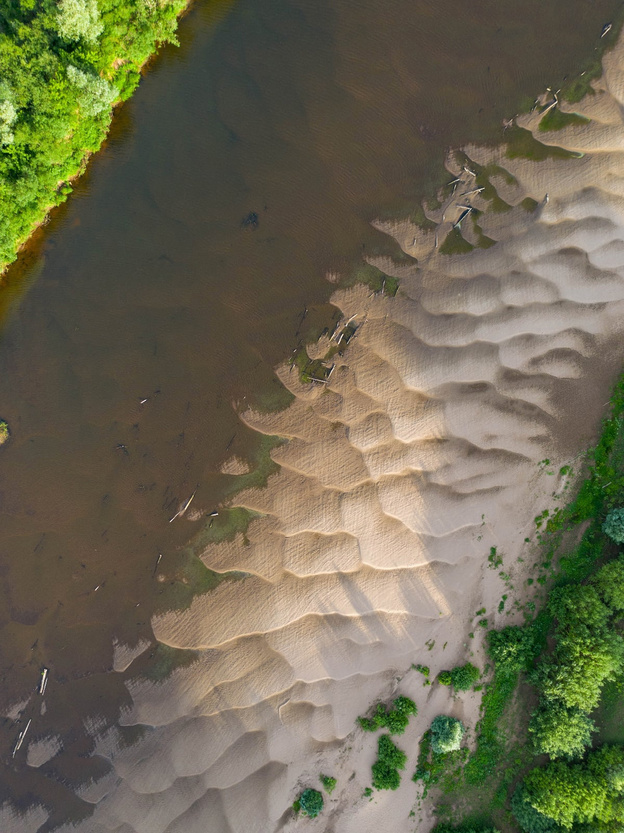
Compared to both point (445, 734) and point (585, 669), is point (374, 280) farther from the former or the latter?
point (445, 734)

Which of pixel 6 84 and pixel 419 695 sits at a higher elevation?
pixel 6 84

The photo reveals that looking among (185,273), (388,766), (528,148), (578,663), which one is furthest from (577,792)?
(185,273)

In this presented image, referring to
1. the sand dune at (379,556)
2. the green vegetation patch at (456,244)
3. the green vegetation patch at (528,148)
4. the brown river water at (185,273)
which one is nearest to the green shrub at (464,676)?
the sand dune at (379,556)

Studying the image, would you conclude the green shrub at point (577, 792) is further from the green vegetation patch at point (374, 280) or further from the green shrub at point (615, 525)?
the green vegetation patch at point (374, 280)

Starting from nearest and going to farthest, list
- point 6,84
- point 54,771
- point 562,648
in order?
point 6,84
point 562,648
point 54,771

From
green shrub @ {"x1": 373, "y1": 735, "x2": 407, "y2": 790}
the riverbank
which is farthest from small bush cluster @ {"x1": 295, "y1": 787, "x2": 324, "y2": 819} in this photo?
the riverbank

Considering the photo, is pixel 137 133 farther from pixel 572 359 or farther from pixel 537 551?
pixel 537 551

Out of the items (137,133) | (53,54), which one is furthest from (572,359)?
(53,54)

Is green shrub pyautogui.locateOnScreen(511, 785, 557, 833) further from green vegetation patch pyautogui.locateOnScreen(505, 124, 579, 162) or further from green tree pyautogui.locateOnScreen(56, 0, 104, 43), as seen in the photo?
green tree pyautogui.locateOnScreen(56, 0, 104, 43)
